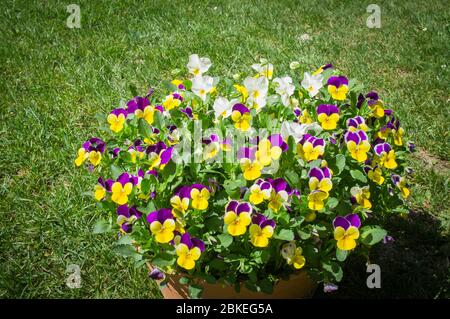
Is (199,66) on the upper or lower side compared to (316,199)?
upper

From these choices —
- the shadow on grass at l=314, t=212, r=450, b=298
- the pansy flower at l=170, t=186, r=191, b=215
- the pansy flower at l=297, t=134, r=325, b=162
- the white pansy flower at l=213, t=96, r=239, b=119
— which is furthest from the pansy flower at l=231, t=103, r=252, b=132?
the shadow on grass at l=314, t=212, r=450, b=298

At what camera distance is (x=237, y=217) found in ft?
4.98

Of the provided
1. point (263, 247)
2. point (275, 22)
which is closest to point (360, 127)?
point (263, 247)

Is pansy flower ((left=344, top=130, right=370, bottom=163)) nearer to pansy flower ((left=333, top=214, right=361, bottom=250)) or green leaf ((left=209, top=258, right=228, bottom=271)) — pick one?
pansy flower ((left=333, top=214, right=361, bottom=250))

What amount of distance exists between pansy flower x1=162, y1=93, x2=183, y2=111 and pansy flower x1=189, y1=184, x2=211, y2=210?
17.7 inches

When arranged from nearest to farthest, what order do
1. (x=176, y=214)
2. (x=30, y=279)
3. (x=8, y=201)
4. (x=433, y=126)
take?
(x=176, y=214)
(x=30, y=279)
(x=8, y=201)
(x=433, y=126)

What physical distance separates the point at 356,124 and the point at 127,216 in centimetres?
87

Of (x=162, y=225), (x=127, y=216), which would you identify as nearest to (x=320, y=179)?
(x=162, y=225)

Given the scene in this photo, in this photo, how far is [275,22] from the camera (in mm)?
4410

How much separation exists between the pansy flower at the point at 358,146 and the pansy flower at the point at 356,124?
0.29 feet

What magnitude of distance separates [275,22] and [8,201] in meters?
2.84

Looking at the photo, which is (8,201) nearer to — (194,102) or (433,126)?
(194,102)

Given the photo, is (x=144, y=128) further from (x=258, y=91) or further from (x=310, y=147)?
(x=310, y=147)

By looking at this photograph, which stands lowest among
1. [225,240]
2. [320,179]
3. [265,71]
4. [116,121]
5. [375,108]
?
[225,240]
